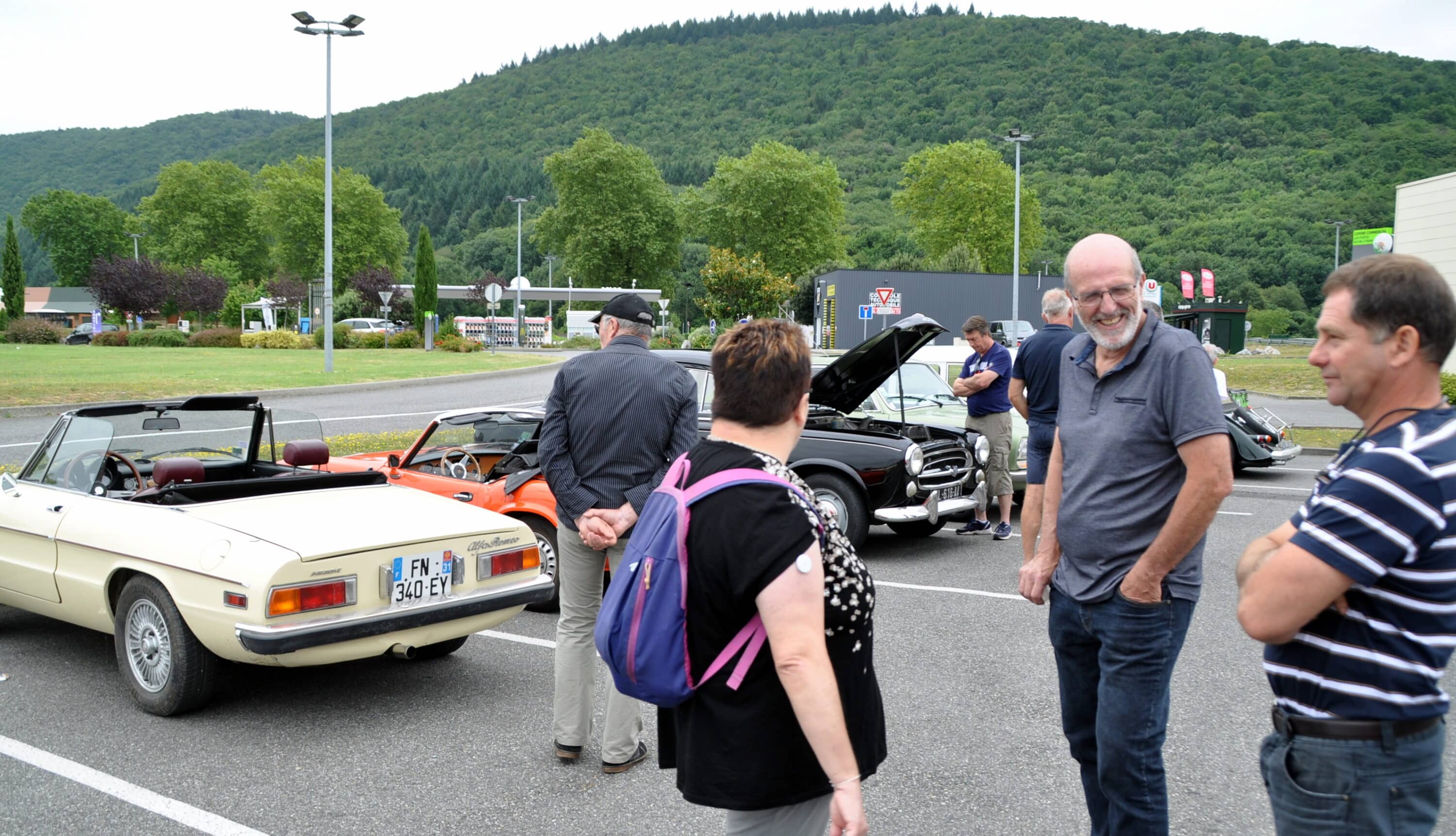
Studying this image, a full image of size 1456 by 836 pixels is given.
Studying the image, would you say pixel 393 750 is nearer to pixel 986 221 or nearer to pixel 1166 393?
pixel 1166 393

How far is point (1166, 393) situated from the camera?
8.89 feet

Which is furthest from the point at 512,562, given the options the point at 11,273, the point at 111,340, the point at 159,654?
the point at 11,273

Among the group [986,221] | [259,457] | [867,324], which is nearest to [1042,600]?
[259,457]

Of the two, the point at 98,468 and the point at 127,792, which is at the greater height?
the point at 98,468

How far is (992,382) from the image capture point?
29.0 feet

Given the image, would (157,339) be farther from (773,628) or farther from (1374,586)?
(1374,586)

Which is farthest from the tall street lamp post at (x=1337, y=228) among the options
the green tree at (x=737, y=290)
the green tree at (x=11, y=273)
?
the green tree at (x=11, y=273)

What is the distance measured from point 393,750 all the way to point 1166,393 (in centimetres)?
339

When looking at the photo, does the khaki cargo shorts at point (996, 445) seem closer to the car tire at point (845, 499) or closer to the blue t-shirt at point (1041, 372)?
the car tire at point (845, 499)

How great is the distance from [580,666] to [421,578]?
0.99 meters

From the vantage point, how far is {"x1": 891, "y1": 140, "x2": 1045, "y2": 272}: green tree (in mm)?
75625

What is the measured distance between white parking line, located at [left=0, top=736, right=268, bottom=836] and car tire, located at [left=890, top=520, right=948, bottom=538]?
20.7ft

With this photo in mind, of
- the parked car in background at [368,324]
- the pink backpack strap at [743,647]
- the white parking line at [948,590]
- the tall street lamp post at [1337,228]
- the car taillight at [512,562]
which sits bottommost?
the white parking line at [948,590]

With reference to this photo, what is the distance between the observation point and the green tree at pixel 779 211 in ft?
248
